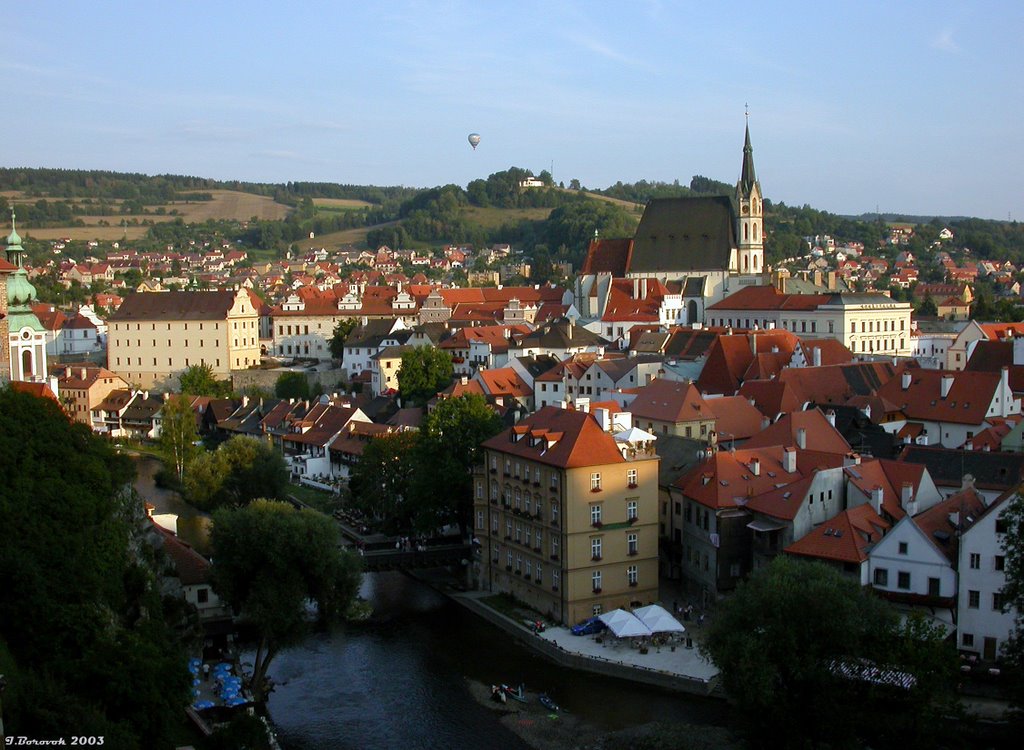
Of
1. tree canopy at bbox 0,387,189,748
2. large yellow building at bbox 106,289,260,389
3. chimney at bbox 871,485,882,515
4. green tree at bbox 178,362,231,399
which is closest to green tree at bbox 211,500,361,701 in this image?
tree canopy at bbox 0,387,189,748

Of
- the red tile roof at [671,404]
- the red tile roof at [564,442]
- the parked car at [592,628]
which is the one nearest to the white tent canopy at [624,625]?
the parked car at [592,628]

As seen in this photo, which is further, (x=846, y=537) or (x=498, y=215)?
(x=498, y=215)

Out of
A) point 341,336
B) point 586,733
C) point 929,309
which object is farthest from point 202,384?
point 929,309

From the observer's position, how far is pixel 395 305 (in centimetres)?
7425

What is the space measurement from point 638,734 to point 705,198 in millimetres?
55913

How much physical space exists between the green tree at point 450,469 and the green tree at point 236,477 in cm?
608

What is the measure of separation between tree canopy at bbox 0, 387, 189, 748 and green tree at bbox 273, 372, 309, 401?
119 ft

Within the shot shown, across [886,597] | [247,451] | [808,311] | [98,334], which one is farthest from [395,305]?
[886,597]

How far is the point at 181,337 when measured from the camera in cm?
6606

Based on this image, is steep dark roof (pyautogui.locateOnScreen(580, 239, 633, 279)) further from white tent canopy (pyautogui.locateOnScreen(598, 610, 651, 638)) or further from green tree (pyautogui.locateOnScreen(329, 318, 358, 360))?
white tent canopy (pyautogui.locateOnScreen(598, 610, 651, 638))

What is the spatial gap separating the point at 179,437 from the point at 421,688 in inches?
918

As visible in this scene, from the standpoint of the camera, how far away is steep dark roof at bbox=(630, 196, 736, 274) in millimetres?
70625

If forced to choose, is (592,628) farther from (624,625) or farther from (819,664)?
(819,664)

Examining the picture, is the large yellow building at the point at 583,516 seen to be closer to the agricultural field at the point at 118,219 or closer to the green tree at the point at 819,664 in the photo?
the green tree at the point at 819,664
